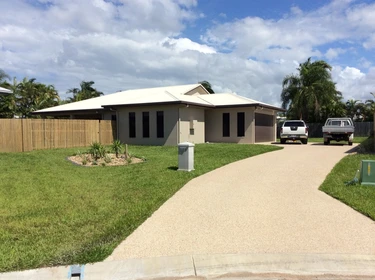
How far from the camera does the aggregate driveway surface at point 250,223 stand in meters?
5.16

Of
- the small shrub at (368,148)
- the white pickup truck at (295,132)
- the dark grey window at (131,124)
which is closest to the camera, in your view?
the small shrub at (368,148)

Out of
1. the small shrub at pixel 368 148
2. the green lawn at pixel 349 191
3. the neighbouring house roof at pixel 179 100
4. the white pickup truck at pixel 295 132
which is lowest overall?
the green lawn at pixel 349 191

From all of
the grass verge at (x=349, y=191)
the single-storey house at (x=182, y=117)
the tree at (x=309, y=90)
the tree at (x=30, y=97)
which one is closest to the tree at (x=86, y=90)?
the tree at (x=30, y=97)

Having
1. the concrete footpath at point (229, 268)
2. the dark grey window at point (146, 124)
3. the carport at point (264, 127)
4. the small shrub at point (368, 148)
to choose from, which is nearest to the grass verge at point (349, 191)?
the concrete footpath at point (229, 268)

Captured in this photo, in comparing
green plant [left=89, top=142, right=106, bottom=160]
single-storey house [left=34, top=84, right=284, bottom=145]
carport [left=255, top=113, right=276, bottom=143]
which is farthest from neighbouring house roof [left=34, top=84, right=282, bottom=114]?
green plant [left=89, top=142, right=106, bottom=160]

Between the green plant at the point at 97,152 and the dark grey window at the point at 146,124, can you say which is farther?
the dark grey window at the point at 146,124

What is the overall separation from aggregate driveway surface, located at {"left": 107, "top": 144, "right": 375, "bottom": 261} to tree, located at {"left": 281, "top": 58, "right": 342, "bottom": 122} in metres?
28.8

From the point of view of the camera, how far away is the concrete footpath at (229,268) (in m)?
4.43

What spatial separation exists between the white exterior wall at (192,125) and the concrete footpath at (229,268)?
17.5 m

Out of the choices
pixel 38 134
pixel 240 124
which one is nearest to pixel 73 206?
pixel 38 134

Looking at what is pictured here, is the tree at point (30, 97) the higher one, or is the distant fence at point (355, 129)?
the tree at point (30, 97)

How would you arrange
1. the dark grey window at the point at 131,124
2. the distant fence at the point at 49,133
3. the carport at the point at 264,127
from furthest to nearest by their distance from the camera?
1. the carport at the point at 264,127
2. the dark grey window at the point at 131,124
3. the distant fence at the point at 49,133

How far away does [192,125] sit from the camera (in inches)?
925

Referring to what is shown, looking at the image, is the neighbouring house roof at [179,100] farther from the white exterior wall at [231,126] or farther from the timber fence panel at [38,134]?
the timber fence panel at [38,134]
